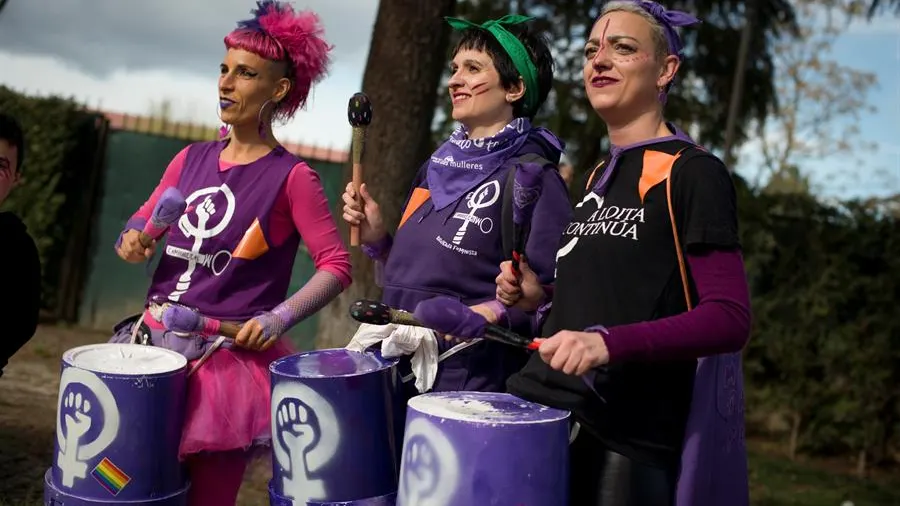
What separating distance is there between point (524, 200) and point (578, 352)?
0.60m

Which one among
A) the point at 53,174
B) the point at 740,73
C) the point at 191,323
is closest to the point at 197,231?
the point at 191,323

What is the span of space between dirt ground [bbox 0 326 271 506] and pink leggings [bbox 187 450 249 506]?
115 millimetres

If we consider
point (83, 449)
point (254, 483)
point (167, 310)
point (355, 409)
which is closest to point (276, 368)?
point (355, 409)

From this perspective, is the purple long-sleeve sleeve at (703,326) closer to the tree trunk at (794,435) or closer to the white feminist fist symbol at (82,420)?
the white feminist fist symbol at (82,420)

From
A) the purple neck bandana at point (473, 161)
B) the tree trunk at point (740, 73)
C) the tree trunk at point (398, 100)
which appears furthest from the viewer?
the tree trunk at point (740, 73)

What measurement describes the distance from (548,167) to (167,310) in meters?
1.03

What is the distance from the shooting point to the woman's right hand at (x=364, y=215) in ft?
8.75

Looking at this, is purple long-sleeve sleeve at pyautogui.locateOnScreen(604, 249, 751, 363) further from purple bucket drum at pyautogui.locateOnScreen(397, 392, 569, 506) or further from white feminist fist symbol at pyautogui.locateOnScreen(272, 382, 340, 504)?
white feminist fist symbol at pyautogui.locateOnScreen(272, 382, 340, 504)

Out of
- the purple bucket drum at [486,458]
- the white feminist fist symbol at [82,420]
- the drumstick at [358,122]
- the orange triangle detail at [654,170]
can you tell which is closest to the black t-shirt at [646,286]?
the orange triangle detail at [654,170]

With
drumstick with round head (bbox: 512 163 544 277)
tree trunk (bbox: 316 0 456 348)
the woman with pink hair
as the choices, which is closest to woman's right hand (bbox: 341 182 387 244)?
the woman with pink hair

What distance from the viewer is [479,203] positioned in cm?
246

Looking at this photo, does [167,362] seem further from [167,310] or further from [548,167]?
[548,167]

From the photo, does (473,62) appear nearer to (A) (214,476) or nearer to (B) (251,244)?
(B) (251,244)

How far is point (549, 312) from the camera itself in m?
2.29
